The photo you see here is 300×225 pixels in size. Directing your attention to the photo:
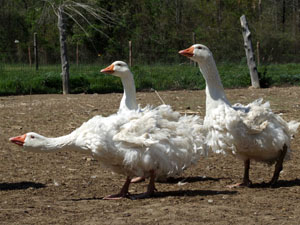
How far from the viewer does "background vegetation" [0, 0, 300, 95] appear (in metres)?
16.5

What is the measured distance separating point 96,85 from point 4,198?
10.5 metres

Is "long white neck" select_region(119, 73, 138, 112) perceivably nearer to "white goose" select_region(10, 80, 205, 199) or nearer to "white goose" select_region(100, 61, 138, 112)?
"white goose" select_region(100, 61, 138, 112)

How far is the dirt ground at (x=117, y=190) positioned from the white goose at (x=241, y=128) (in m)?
0.41

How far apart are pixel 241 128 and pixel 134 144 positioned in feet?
4.17

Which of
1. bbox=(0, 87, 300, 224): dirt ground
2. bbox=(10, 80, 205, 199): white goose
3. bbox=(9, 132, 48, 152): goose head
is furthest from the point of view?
bbox=(9, 132, 48, 152): goose head

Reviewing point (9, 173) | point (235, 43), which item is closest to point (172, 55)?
point (235, 43)

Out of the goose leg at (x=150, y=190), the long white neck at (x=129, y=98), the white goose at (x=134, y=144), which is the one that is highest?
the long white neck at (x=129, y=98)

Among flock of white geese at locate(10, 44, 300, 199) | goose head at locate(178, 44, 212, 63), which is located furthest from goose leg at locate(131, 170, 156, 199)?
goose head at locate(178, 44, 212, 63)

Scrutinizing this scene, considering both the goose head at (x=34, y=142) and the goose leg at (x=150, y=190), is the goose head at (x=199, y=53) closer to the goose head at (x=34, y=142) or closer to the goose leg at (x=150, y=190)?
the goose leg at (x=150, y=190)

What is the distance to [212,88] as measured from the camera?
5.96 m

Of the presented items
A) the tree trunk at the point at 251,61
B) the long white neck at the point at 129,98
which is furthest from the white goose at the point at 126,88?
the tree trunk at the point at 251,61

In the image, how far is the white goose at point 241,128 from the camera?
222 inches

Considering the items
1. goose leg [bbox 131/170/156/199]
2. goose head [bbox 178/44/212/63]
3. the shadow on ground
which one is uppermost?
goose head [bbox 178/44/212/63]

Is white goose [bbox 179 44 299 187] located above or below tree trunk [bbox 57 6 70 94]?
below
